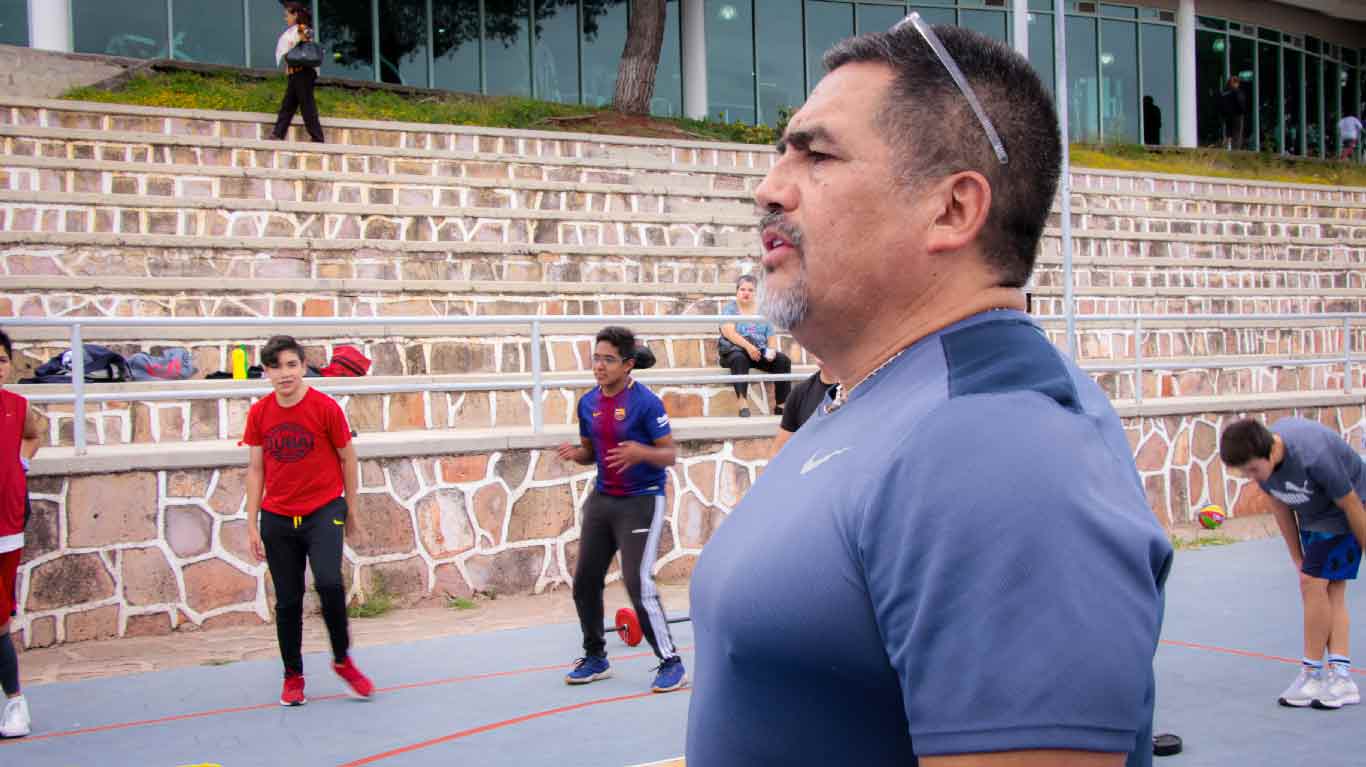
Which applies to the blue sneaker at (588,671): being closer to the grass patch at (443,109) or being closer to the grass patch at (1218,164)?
the grass patch at (443,109)

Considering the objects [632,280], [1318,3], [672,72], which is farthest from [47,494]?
[1318,3]

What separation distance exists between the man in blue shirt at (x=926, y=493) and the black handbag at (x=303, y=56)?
48.4 feet

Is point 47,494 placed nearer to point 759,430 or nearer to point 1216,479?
point 759,430

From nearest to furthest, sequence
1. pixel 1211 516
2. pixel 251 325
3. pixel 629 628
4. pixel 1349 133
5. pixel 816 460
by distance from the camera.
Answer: pixel 816 460 → pixel 629 628 → pixel 251 325 → pixel 1211 516 → pixel 1349 133

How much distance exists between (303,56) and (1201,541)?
11.5 m

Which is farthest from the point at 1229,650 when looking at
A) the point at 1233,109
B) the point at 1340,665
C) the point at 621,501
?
the point at 1233,109

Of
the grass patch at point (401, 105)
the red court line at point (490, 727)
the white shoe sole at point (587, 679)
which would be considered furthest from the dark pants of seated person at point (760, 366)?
the grass patch at point (401, 105)

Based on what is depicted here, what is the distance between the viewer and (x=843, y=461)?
1276 millimetres

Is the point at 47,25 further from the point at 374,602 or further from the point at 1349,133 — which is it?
the point at 1349,133

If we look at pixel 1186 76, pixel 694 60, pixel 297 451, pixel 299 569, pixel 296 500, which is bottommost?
pixel 299 569

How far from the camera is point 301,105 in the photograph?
1571 cm

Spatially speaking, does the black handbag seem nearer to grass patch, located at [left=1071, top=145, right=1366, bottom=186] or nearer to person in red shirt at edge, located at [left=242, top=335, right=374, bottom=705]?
person in red shirt at edge, located at [left=242, top=335, right=374, bottom=705]

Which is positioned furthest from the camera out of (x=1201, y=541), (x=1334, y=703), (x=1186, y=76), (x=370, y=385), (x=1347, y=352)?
(x=1186, y=76)

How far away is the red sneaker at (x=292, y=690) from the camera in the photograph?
6348 millimetres
